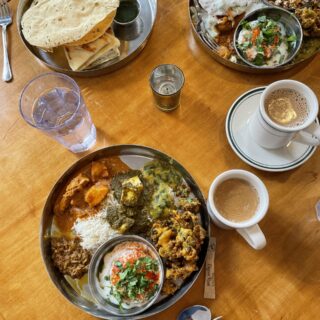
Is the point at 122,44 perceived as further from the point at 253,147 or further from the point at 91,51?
the point at 253,147

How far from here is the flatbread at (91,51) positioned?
45.1 inches

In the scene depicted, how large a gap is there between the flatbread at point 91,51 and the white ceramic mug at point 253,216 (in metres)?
0.54

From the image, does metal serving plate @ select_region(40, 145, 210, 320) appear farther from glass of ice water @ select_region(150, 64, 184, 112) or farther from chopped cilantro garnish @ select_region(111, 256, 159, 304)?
glass of ice water @ select_region(150, 64, 184, 112)

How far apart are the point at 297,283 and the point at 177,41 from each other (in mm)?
815

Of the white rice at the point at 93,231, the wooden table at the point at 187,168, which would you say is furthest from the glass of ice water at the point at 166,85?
the white rice at the point at 93,231

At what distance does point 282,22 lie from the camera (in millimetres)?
1180

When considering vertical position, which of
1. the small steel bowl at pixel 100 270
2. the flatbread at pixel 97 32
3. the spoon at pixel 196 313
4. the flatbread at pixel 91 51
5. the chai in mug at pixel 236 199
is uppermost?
the flatbread at pixel 97 32

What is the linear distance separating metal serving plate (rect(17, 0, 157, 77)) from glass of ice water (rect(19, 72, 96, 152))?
73 mm

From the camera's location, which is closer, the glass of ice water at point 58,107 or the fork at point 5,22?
the glass of ice water at point 58,107

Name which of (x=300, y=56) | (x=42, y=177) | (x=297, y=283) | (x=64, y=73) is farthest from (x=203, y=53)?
(x=297, y=283)

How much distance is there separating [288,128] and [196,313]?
1.73 feet

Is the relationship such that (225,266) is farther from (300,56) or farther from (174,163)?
(300,56)

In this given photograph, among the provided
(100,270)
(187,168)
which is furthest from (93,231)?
(187,168)

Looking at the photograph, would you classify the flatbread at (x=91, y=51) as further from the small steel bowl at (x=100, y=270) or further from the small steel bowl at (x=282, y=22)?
the small steel bowl at (x=100, y=270)
